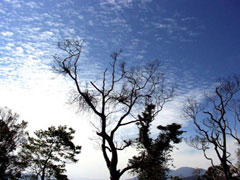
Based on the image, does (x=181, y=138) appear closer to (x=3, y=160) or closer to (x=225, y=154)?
(x=225, y=154)

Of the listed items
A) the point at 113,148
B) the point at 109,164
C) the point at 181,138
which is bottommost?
the point at 109,164

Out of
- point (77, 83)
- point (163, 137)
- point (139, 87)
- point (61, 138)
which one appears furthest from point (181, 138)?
point (77, 83)

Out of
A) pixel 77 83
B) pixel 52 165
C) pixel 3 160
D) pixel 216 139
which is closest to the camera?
pixel 77 83

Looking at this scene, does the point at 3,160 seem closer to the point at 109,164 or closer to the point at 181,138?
the point at 109,164

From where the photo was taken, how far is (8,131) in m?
17.2

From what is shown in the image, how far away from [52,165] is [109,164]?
16.8 metres

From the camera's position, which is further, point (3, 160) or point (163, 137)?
point (163, 137)

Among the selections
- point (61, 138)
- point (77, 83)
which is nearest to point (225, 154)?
point (77, 83)

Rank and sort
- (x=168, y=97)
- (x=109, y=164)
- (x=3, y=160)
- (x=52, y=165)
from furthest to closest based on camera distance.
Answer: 1. (x=52, y=165)
2. (x=3, y=160)
3. (x=168, y=97)
4. (x=109, y=164)

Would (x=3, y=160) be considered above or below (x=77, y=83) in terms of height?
below

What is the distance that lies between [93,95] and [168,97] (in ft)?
19.5

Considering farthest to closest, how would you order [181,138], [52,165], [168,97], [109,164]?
1. [181,138]
2. [52,165]
3. [168,97]
4. [109,164]

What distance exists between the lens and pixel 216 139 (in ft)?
60.8

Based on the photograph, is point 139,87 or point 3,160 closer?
point 139,87
